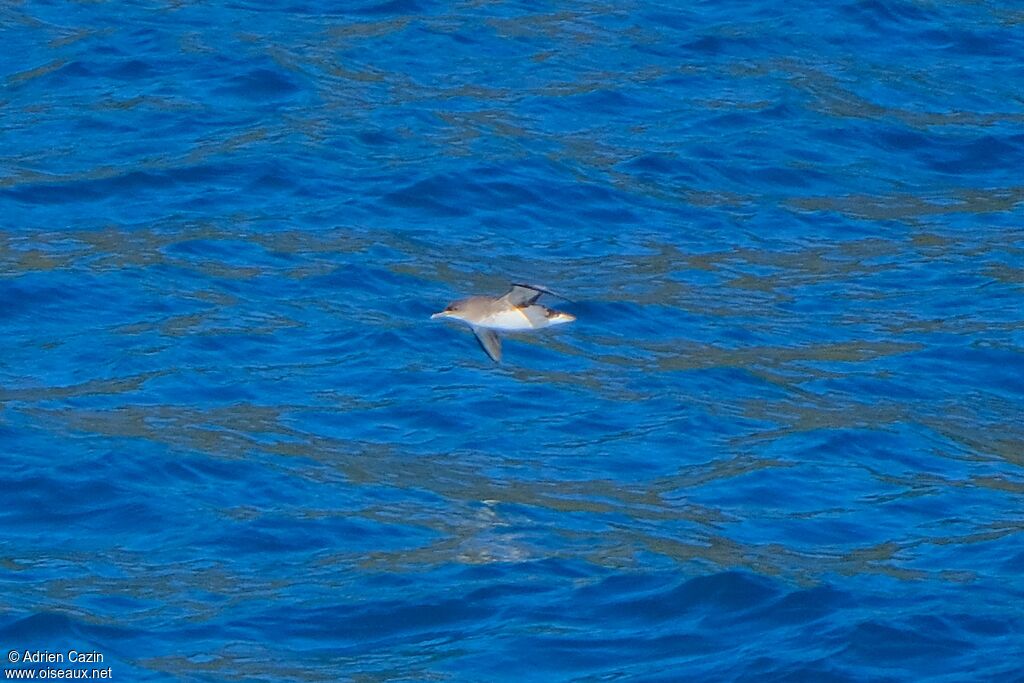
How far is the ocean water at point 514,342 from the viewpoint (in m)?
8.15

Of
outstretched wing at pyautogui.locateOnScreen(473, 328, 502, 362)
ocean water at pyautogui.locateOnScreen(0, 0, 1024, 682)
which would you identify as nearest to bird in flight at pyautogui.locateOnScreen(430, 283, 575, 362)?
outstretched wing at pyautogui.locateOnScreen(473, 328, 502, 362)

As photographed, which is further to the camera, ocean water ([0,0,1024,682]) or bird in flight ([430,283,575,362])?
bird in flight ([430,283,575,362])

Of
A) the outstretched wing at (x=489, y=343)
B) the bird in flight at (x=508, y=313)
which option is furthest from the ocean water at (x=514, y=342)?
the bird in flight at (x=508, y=313)

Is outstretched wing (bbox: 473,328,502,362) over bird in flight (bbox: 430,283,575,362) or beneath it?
beneath

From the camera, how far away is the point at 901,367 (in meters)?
11.2

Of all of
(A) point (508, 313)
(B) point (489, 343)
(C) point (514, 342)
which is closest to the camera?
(A) point (508, 313)

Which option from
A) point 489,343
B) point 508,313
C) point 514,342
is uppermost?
point 508,313

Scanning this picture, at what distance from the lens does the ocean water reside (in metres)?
8.15

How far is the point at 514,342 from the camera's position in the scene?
11461 millimetres

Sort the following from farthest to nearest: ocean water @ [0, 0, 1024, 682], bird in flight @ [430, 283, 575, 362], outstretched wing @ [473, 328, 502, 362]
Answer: outstretched wing @ [473, 328, 502, 362] < bird in flight @ [430, 283, 575, 362] < ocean water @ [0, 0, 1024, 682]

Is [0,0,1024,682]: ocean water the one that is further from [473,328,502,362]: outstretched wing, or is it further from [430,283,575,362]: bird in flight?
[430,283,575,362]: bird in flight

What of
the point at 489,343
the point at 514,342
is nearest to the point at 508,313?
the point at 489,343

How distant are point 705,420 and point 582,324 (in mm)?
1394

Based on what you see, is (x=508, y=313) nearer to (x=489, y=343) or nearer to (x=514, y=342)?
(x=489, y=343)
